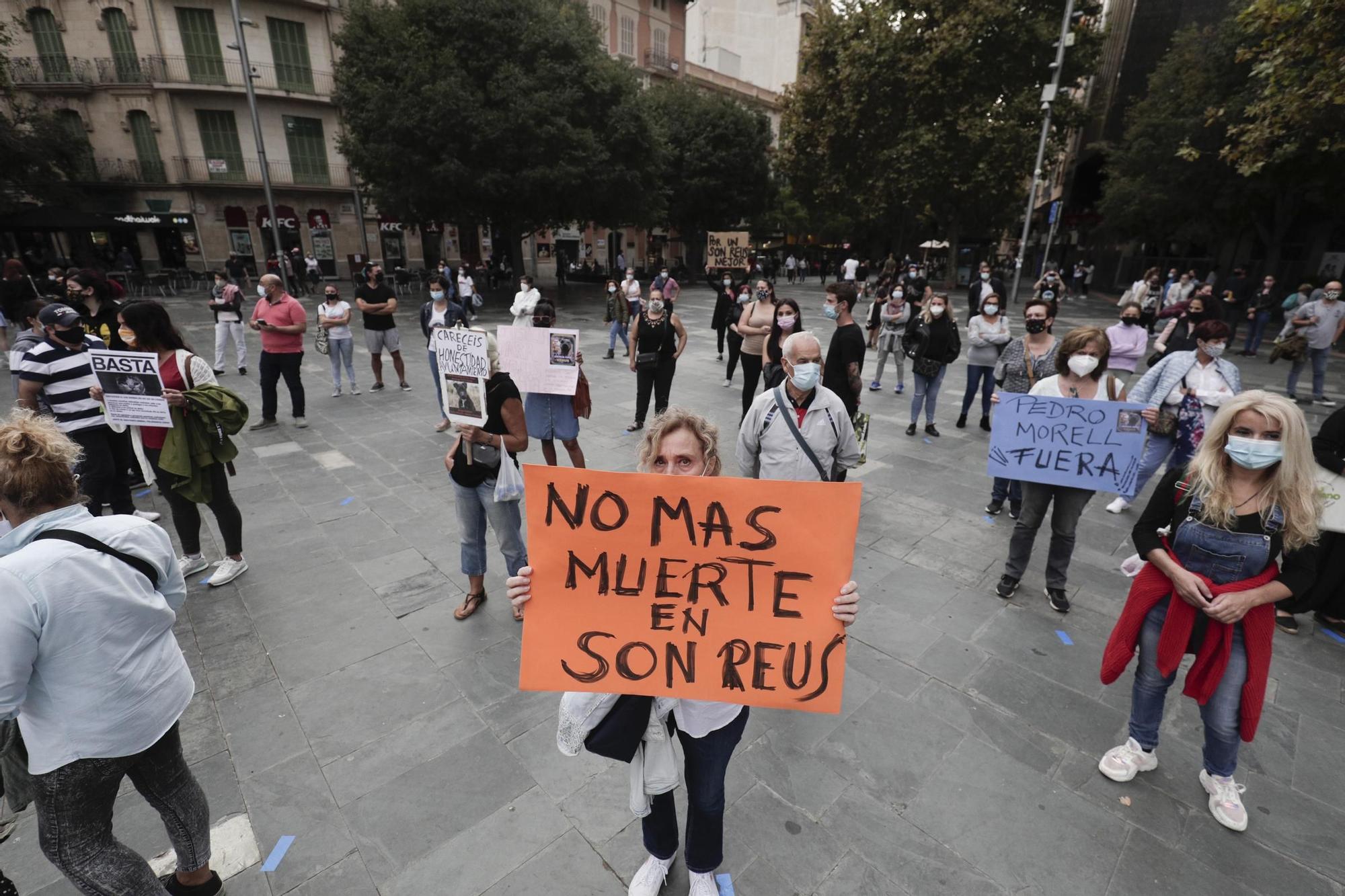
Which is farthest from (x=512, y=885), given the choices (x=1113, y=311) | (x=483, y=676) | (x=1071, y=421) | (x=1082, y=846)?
(x=1113, y=311)

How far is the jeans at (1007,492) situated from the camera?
5.66m

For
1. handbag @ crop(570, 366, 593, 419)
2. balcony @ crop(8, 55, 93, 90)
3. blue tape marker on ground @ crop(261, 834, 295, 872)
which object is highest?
balcony @ crop(8, 55, 93, 90)

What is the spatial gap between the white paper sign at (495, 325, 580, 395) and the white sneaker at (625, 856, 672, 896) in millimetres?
3875

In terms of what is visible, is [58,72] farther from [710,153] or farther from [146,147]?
[710,153]

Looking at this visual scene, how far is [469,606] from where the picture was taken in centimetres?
407

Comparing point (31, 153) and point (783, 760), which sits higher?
point (31, 153)

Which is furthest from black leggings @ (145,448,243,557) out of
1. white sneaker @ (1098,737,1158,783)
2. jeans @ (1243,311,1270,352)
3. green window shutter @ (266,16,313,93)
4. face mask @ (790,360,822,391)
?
green window shutter @ (266,16,313,93)

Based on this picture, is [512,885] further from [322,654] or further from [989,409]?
[989,409]

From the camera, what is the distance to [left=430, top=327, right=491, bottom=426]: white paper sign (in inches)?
138

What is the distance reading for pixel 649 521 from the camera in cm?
192

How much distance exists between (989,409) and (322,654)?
8.21m

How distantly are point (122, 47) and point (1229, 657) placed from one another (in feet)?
123

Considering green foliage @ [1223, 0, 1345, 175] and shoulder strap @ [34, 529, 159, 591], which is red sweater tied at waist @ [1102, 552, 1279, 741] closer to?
shoulder strap @ [34, 529, 159, 591]

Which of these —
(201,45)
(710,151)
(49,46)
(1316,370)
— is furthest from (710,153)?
(49,46)
